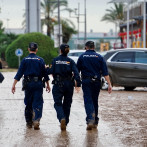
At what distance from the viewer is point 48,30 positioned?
7875cm

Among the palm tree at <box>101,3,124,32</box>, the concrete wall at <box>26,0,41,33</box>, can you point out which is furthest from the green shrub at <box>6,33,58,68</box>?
the palm tree at <box>101,3,124,32</box>

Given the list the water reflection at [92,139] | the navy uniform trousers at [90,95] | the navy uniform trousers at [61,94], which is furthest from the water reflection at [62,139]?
the navy uniform trousers at [90,95]

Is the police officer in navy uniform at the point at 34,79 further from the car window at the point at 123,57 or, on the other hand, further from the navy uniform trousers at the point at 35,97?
the car window at the point at 123,57

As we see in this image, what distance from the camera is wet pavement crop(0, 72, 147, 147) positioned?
9.20 m

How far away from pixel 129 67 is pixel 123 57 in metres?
0.56

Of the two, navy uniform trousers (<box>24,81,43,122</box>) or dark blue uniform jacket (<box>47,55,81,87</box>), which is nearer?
dark blue uniform jacket (<box>47,55,81,87</box>)

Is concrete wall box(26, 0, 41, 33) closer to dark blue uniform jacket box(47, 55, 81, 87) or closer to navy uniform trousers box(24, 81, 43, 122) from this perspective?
navy uniform trousers box(24, 81, 43, 122)

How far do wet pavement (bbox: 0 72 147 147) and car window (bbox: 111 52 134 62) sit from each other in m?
5.51

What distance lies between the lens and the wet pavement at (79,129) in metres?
9.20

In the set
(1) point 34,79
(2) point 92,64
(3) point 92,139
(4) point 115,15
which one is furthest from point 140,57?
(4) point 115,15

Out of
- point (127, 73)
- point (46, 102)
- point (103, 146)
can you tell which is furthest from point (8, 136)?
point (127, 73)

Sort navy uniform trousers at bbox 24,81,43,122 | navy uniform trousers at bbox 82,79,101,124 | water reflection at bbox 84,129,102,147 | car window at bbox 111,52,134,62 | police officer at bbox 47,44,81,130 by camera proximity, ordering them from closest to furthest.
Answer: water reflection at bbox 84,129,102,147, police officer at bbox 47,44,81,130, navy uniform trousers at bbox 82,79,101,124, navy uniform trousers at bbox 24,81,43,122, car window at bbox 111,52,134,62

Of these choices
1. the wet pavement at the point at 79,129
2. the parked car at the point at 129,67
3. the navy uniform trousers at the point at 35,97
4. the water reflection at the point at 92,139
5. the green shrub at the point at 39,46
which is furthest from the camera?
the green shrub at the point at 39,46

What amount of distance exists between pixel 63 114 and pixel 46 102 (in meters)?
6.58
